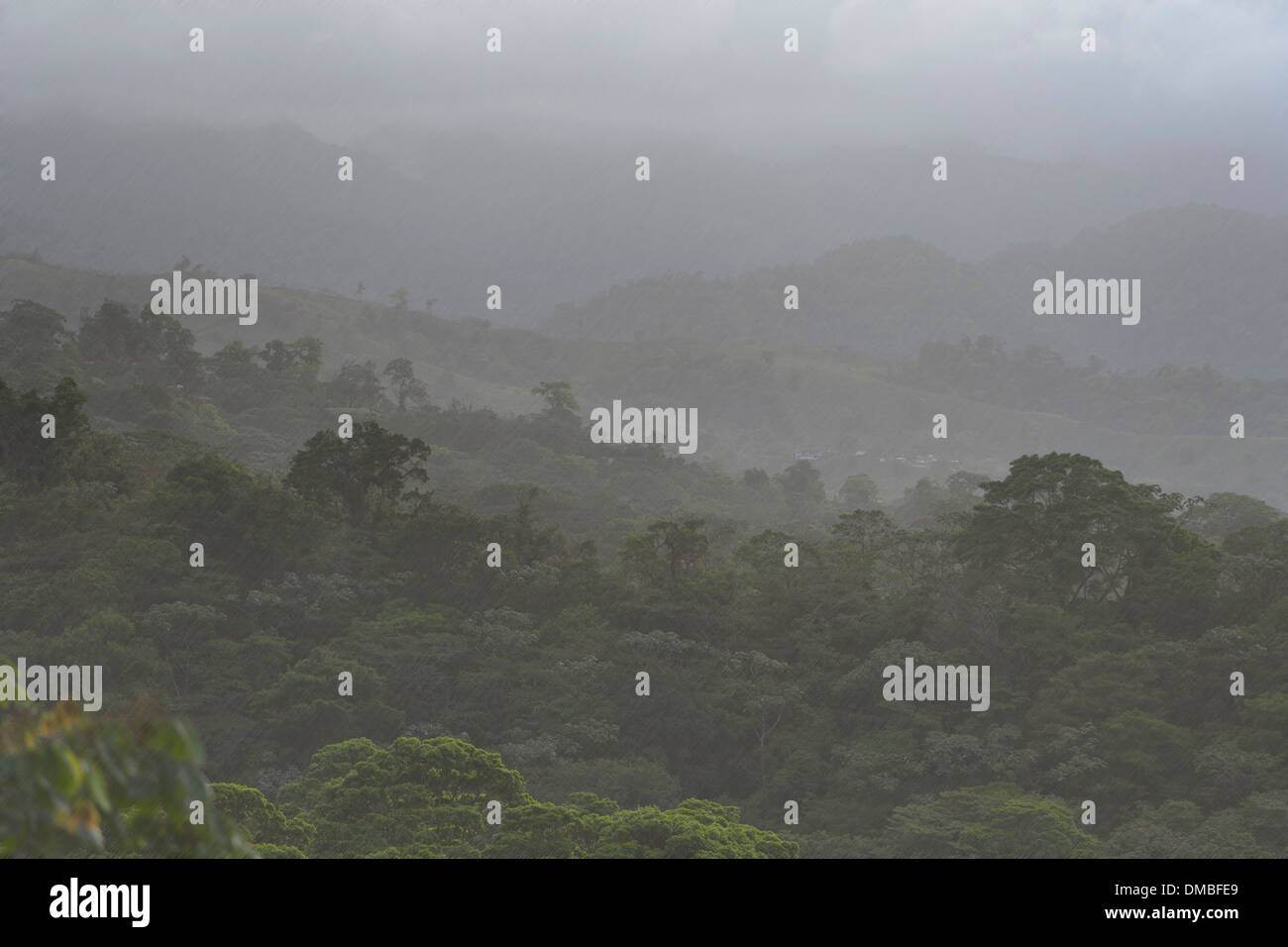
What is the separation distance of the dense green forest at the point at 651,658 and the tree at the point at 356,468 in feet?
0.26

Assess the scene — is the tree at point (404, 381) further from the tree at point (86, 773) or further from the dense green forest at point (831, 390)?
the tree at point (86, 773)

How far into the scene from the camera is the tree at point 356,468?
86.1 feet

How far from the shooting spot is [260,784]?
1844cm

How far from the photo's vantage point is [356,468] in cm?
2623

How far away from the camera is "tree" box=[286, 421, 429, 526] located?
26.2 meters

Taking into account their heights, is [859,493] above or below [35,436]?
above

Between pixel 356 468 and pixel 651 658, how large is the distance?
8.72 meters

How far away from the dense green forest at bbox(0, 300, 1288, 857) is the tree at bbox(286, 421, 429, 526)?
0.08 meters
